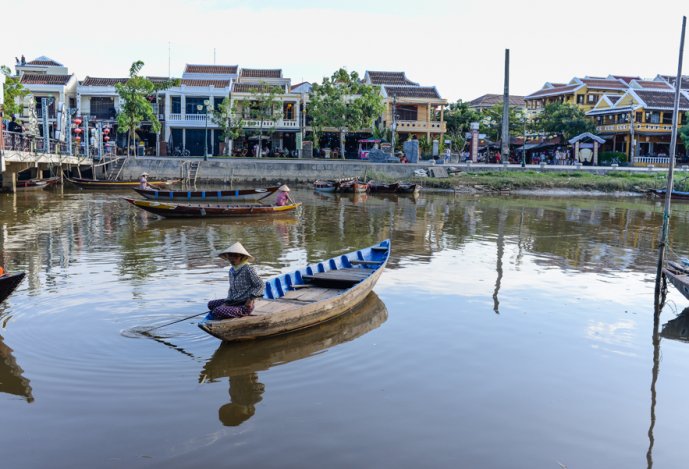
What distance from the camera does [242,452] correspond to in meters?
A: 6.14

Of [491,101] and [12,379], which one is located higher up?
[491,101]

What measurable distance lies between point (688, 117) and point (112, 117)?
134 ft

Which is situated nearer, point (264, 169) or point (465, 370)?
point (465, 370)

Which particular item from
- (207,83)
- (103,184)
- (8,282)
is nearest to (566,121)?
(207,83)

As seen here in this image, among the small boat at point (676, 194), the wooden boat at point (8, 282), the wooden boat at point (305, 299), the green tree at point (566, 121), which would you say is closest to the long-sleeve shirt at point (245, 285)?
the wooden boat at point (305, 299)

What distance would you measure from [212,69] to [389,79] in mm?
14378

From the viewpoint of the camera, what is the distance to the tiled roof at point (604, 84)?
61.7 meters

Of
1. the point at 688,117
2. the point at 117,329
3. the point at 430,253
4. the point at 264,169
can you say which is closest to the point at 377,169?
the point at 264,169

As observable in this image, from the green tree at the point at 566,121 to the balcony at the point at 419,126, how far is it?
827 centimetres

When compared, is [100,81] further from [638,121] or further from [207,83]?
[638,121]

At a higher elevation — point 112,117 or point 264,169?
point 112,117

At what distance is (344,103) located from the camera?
152 ft

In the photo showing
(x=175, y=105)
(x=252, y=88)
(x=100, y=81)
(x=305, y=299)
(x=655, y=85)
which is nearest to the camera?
(x=305, y=299)

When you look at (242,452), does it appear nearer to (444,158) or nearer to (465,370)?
(465,370)
